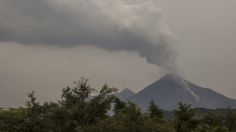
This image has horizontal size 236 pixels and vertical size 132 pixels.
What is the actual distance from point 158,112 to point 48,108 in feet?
122

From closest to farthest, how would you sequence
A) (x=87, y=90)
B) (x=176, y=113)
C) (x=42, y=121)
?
(x=42, y=121) < (x=87, y=90) < (x=176, y=113)

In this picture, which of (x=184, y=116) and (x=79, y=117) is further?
(x=184, y=116)

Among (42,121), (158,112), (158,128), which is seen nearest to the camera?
(42,121)

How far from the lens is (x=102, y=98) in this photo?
52.8 metres

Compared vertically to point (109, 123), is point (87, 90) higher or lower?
higher

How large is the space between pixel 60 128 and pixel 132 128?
783 cm

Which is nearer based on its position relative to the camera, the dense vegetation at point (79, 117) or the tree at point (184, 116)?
the dense vegetation at point (79, 117)

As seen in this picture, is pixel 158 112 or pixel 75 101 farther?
pixel 158 112

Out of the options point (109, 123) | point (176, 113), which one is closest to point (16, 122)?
point (109, 123)

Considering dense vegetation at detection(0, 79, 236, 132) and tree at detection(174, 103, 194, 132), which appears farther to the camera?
tree at detection(174, 103, 194, 132)

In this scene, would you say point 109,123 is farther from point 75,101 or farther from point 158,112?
point 158,112

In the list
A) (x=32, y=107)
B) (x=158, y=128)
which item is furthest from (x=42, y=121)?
(x=158, y=128)

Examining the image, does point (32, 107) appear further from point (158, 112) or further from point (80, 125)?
point (158, 112)

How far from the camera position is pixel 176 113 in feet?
221
